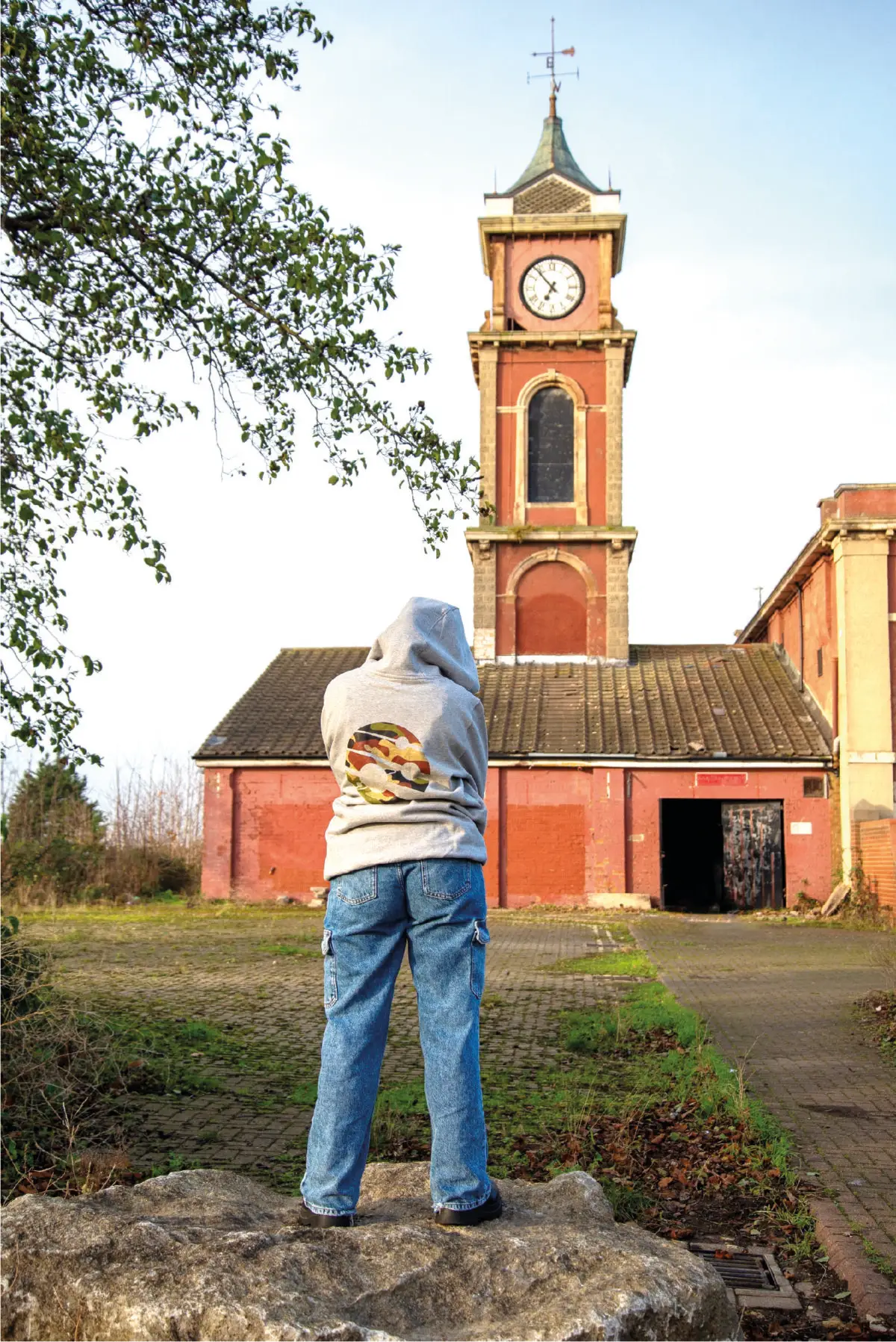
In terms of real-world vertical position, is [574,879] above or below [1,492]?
below

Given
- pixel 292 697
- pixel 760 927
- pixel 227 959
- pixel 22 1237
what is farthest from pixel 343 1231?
pixel 292 697

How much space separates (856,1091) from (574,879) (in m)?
17.5

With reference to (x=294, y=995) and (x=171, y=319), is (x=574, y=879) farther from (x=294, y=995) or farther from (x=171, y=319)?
(x=171, y=319)

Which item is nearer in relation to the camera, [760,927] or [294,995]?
[294,995]

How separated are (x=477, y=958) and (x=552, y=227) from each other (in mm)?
28463

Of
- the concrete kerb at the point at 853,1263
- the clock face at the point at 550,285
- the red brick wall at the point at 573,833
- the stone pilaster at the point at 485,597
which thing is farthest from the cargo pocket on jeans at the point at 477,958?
the clock face at the point at 550,285

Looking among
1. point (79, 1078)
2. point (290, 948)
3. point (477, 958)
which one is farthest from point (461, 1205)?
point (290, 948)

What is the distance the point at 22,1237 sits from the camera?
282 centimetres

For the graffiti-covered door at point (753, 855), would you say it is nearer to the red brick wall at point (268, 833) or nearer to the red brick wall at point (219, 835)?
the red brick wall at point (268, 833)

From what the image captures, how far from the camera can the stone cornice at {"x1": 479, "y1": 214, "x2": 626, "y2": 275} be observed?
1134 inches

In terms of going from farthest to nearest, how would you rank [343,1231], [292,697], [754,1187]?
[292,697] → [754,1187] → [343,1231]

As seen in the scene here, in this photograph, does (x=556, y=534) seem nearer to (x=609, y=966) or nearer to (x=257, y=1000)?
(x=609, y=966)

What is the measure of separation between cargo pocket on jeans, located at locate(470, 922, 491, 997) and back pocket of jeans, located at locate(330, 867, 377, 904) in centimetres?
32

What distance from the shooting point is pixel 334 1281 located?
2.79 meters
